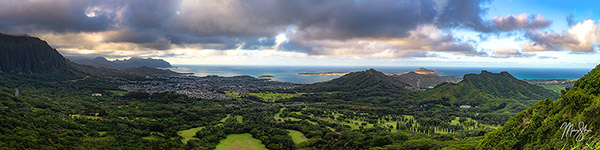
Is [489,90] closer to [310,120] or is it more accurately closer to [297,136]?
Answer: [310,120]

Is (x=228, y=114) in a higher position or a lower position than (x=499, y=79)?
lower

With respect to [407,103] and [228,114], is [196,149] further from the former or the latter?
[407,103]

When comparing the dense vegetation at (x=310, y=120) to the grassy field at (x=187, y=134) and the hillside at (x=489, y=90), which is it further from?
the hillside at (x=489, y=90)

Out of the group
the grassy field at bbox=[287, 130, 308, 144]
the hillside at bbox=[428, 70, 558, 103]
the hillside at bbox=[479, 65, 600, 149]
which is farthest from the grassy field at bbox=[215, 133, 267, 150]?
the hillside at bbox=[428, 70, 558, 103]

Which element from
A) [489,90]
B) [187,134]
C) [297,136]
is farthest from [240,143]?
[489,90]

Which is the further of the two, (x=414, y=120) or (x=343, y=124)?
(x=414, y=120)

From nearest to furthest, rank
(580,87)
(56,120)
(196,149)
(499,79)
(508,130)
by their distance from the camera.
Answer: (580,87), (508,130), (196,149), (56,120), (499,79)

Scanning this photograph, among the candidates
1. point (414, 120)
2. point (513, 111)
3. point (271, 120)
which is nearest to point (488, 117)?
point (513, 111)
